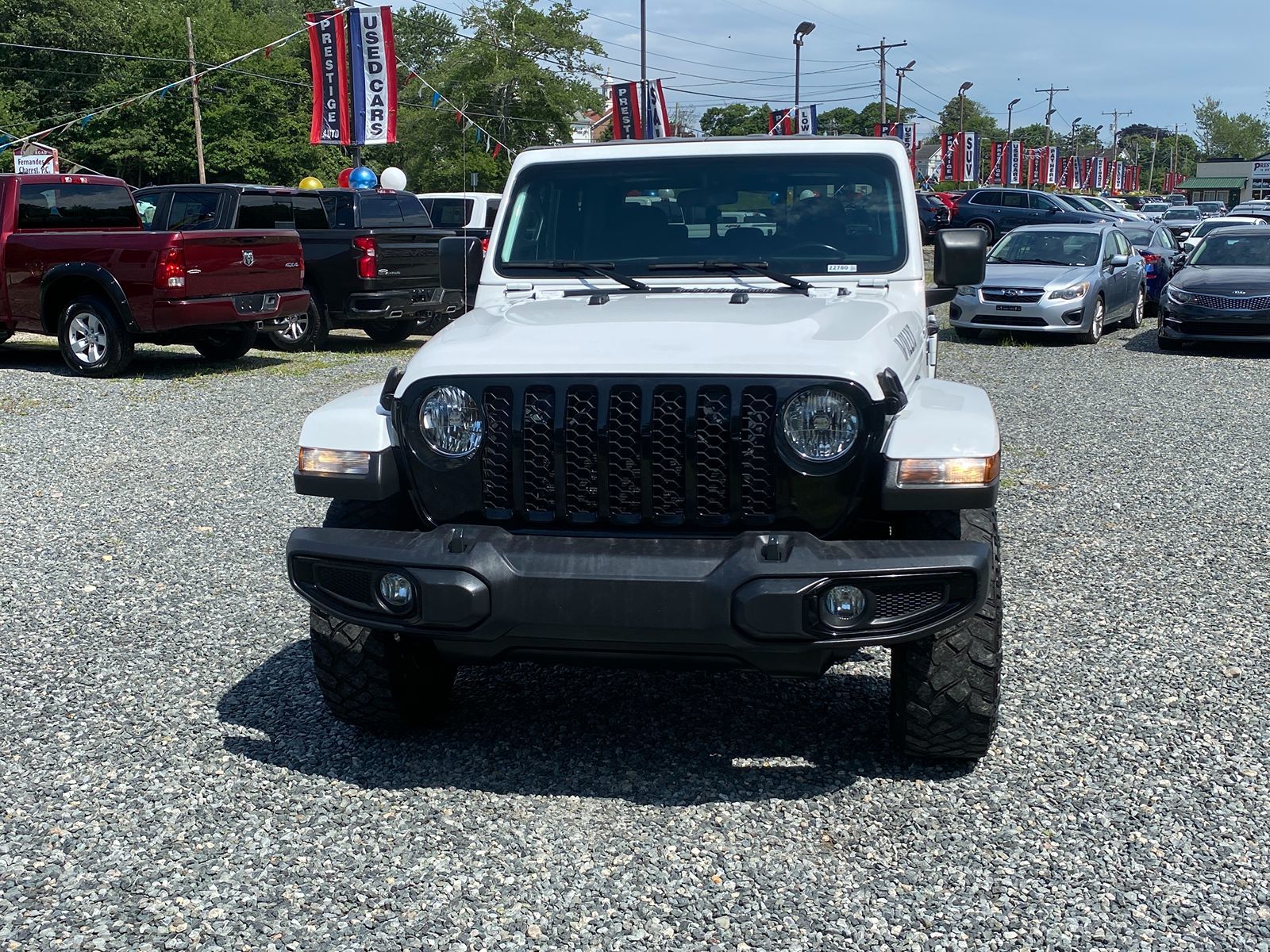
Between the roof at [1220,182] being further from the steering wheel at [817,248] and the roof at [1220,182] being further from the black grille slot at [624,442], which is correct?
the black grille slot at [624,442]

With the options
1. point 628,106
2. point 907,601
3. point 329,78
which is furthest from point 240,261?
point 628,106

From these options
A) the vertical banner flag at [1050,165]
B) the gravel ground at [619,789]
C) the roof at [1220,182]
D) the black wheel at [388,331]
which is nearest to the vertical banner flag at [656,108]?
the black wheel at [388,331]

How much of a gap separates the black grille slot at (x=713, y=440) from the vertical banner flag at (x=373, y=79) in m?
21.1

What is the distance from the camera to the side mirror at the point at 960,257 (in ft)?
15.9

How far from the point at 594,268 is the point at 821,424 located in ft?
5.06

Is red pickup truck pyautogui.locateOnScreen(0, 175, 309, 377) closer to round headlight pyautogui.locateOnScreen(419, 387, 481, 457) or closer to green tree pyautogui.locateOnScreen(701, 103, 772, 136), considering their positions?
round headlight pyautogui.locateOnScreen(419, 387, 481, 457)

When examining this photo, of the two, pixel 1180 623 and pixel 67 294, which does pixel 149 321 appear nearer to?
pixel 67 294

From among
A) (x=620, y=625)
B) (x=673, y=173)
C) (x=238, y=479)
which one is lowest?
(x=238, y=479)

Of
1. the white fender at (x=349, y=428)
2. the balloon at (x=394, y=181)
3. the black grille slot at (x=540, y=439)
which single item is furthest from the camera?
the balloon at (x=394, y=181)

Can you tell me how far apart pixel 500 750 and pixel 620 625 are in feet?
3.41

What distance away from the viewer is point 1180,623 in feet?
17.4

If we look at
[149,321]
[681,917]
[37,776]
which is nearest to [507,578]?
[681,917]

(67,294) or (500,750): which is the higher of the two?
(67,294)

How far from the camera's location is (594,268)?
15.2 feet
